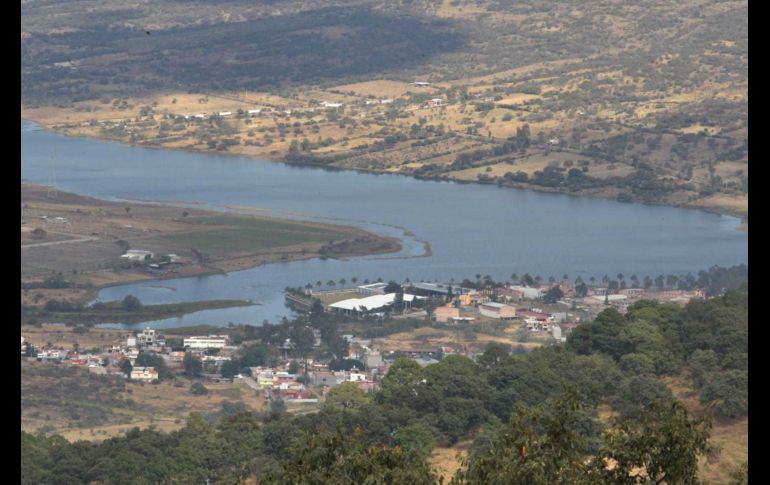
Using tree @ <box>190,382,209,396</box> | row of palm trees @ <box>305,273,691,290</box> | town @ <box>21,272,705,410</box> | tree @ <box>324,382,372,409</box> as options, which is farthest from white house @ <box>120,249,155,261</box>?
tree @ <box>324,382,372,409</box>

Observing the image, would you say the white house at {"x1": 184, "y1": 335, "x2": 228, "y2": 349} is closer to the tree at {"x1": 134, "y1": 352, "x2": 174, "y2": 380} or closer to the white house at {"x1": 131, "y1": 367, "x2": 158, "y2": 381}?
the tree at {"x1": 134, "y1": 352, "x2": 174, "y2": 380}

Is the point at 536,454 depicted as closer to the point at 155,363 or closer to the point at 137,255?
the point at 155,363

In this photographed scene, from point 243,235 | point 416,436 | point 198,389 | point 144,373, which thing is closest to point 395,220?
point 243,235

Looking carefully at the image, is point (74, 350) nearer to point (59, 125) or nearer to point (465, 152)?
point (465, 152)
